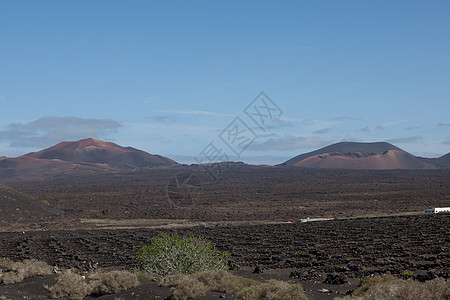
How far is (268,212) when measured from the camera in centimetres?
4972

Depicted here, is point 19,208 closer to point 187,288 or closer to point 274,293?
point 187,288

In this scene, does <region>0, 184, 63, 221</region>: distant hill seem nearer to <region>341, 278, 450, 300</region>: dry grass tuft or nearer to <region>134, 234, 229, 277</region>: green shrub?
<region>134, 234, 229, 277</region>: green shrub

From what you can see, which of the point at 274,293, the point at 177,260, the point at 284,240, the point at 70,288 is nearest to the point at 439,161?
the point at 284,240

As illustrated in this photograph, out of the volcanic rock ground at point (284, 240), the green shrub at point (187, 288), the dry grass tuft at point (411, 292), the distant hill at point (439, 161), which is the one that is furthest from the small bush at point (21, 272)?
the distant hill at point (439, 161)

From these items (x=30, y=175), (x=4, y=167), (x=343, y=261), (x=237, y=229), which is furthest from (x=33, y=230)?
(x=4, y=167)

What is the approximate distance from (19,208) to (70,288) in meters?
36.5

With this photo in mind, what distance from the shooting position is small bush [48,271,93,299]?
12438 mm

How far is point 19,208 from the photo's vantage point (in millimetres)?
46031

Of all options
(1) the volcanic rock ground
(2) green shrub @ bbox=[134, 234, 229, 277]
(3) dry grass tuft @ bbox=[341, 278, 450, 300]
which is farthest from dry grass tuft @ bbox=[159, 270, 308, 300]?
(1) the volcanic rock ground

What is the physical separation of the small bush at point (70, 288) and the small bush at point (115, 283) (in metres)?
0.25

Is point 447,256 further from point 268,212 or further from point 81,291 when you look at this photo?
point 268,212

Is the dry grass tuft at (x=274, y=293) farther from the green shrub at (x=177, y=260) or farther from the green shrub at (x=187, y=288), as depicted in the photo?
the green shrub at (x=177, y=260)

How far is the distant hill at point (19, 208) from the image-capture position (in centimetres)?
4358

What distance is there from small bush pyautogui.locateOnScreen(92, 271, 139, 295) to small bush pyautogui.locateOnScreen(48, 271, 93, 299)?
25 centimetres
